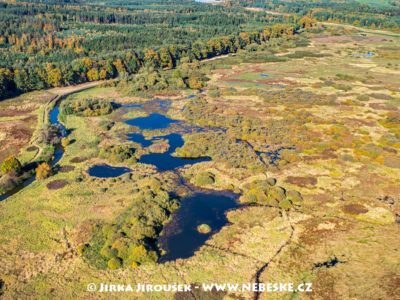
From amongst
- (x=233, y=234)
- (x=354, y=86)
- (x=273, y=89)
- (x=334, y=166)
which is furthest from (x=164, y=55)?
(x=233, y=234)

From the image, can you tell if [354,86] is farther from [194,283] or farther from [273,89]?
[194,283]

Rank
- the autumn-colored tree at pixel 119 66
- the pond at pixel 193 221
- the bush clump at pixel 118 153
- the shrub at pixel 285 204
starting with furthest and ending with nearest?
the autumn-colored tree at pixel 119 66, the bush clump at pixel 118 153, the shrub at pixel 285 204, the pond at pixel 193 221

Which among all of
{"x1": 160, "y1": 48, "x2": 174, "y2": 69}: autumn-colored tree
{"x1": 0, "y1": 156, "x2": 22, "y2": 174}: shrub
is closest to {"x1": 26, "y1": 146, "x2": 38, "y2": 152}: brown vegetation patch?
{"x1": 0, "y1": 156, "x2": 22, "y2": 174}: shrub

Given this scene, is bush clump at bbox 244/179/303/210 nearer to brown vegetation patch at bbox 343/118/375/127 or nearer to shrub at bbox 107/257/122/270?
shrub at bbox 107/257/122/270

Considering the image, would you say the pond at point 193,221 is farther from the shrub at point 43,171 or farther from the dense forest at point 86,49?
the dense forest at point 86,49

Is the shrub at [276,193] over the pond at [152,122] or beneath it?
beneath

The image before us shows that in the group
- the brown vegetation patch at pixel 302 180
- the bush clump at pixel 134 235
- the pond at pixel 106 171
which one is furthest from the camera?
the pond at pixel 106 171

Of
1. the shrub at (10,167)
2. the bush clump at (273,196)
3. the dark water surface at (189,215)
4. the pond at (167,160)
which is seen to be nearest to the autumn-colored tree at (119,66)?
the dark water surface at (189,215)
